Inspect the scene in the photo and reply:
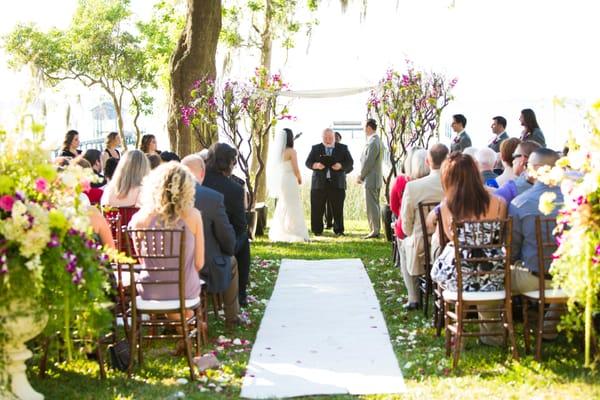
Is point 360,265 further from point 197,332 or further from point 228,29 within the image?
point 228,29

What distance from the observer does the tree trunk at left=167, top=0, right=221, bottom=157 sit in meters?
13.8

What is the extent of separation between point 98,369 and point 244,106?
26.2 ft

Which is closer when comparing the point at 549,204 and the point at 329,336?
the point at 549,204

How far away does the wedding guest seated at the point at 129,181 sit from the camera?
7.60 m

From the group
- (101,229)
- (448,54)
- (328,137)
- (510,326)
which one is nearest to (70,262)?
(101,229)

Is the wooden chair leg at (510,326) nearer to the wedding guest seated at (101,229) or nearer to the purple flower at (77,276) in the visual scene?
the wedding guest seated at (101,229)

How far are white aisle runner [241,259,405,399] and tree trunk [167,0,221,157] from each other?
4.26 m

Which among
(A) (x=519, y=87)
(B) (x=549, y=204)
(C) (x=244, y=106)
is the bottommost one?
(B) (x=549, y=204)

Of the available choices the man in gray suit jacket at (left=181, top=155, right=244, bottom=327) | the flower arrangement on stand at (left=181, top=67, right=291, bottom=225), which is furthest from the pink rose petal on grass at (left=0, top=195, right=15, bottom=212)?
the flower arrangement on stand at (left=181, top=67, right=291, bottom=225)

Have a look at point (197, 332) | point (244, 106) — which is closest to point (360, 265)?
point (244, 106)

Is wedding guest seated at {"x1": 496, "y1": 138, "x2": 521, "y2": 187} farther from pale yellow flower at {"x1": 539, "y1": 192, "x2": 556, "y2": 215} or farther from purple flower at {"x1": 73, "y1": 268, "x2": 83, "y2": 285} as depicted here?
purple flower at {"x1": 73, "y1": 268, "x2": 83, "y2": 285}

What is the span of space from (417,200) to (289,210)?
263 inches

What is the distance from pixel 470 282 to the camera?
20.2ft

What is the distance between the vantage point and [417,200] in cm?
768
